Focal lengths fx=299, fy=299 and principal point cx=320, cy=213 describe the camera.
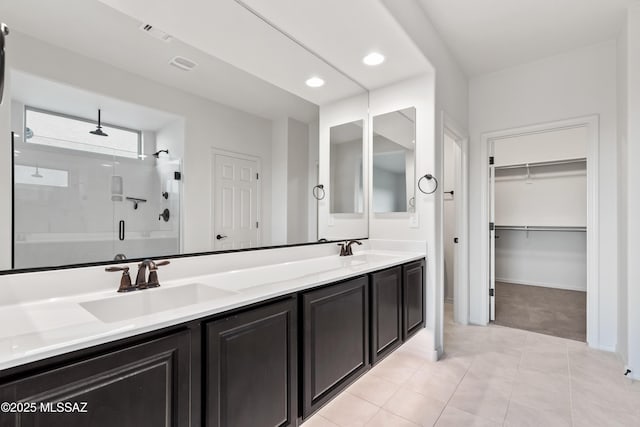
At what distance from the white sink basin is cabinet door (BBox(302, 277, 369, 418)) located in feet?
1.34

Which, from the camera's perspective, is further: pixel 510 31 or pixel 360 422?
pixel 510 31

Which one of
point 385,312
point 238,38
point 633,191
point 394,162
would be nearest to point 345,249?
point 385,312

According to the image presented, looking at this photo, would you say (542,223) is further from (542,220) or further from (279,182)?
(279,182)

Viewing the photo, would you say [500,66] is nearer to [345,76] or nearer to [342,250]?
[345,76]

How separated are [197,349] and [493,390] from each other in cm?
210

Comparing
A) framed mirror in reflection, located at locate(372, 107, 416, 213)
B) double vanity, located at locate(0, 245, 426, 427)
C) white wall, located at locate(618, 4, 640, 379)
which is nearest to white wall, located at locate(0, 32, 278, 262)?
double vanity, located at locate(0, 245, 426, 427)

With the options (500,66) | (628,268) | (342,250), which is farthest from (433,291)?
(500,66)

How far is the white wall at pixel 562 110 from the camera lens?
270 centimetres

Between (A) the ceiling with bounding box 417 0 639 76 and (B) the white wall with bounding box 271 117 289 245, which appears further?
(A) the ceiling with bounding box 417 0 639 76

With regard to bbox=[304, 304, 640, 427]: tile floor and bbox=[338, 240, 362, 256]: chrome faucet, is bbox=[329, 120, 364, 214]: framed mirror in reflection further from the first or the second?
bbox=[304, 304, 640, 427]: tile floor

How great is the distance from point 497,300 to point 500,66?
2974mm

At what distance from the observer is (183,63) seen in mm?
1455

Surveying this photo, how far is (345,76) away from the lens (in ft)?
8.20

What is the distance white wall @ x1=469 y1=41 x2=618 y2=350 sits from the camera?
2.70 metres
